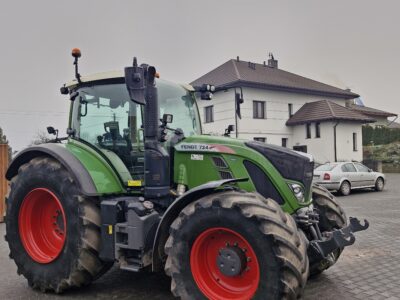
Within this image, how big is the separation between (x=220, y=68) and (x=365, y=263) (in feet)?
98.1

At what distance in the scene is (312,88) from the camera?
1374 inches

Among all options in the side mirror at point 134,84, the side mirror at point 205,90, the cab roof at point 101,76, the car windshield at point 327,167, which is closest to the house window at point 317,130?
the car windshield at point 327,167

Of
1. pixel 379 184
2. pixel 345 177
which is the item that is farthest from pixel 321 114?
pixel 345 177

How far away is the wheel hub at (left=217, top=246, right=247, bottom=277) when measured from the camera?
3824mm

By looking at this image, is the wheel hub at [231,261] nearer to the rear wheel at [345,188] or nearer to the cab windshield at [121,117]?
the cab windshield at [121,117]

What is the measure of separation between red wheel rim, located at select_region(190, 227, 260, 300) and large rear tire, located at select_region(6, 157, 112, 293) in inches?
50.9

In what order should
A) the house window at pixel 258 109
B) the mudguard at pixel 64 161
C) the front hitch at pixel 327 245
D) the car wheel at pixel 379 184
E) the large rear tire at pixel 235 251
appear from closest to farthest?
the large rear tire at pixel 235 251, the front hitch at pixel 327 245, the mudguard at pixel 64 161, the car wheel at pixel 379 184, the house window at pixel 258 109

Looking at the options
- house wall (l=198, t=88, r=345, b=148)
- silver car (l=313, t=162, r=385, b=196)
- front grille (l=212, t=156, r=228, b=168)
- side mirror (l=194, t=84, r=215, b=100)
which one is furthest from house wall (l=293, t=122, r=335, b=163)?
front grille (l=212, t=156, r=228, b=168)

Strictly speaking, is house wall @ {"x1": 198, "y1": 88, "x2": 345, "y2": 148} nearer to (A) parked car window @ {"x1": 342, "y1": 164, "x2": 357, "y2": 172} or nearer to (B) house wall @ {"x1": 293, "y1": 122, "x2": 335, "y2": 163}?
(B) house wall @ {"x1": 293, "y1": 122, "x2": 335, "y2": 163}

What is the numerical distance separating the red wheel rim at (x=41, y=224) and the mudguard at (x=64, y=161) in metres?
0.52

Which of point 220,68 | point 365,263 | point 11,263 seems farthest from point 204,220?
point 220,68

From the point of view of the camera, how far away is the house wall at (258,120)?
99.9ft

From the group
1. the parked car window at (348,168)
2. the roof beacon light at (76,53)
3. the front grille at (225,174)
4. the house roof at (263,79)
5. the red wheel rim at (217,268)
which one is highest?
the house roof at (263,79)

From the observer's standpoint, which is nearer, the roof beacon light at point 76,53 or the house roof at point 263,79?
Answer: the roof beacon light at point 76,53
